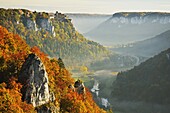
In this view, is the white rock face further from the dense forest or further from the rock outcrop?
the dense forest

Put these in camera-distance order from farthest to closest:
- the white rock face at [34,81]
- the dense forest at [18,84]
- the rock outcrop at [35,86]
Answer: the white rock face at [34,81]
the rock outcrop at [35,86]
the dense forest at [18,84]

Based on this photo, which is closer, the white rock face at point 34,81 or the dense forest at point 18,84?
the dense forest at point 18,84

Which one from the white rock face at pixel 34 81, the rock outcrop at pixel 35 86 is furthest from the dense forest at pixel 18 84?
the white rock face at pixel 34 81

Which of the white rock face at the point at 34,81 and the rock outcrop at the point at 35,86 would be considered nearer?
the rock outcrop at the point at 35,86

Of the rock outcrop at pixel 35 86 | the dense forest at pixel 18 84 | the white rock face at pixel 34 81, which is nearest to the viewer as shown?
the dense forest at pixel 18 84

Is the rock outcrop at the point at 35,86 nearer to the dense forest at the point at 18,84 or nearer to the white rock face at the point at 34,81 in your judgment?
the white rock face at the point at 34,81

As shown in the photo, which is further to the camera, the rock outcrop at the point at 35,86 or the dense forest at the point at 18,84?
the rock outcrop at the point at 35,86

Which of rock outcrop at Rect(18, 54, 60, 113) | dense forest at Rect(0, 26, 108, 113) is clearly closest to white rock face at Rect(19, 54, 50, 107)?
rock outcrop at Rect(18, 54, 60, 113)
